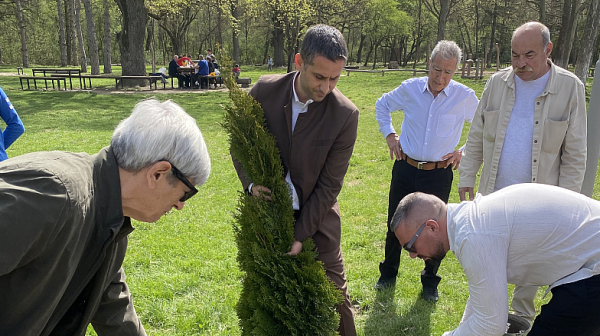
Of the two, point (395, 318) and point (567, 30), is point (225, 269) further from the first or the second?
point (567, 30)

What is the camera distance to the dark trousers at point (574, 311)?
222 cm

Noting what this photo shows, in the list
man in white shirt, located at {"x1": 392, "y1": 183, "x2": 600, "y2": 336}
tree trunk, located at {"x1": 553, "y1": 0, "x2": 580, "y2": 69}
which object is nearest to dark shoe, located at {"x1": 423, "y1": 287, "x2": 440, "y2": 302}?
man in white shirt, located at {"x1": 392, "y1": 183, "x2": 600, "y2": 336}

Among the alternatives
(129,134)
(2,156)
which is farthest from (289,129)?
(2,156)

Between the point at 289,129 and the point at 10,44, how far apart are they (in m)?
59.8

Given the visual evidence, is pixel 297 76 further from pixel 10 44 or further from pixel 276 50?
pixel 10 44

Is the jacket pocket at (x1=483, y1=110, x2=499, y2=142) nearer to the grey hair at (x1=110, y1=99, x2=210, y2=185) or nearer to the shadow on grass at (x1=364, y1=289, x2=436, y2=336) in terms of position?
the shadow on grass at (x1=364, y1=289, x2=436, y2=336)

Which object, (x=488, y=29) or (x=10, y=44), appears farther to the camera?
(x=488, y=29)

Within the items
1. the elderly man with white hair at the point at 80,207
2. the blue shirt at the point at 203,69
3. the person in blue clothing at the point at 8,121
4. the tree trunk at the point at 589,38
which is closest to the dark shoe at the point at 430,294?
the elderly man with white hair at the point at 80,207

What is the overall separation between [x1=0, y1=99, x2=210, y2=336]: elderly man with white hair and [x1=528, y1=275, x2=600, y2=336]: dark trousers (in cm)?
197

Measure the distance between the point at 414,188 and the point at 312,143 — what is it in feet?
6.91

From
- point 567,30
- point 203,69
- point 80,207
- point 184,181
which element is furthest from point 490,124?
point 567,30

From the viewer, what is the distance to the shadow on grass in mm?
4023

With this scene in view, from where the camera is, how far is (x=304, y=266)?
8.54 feet

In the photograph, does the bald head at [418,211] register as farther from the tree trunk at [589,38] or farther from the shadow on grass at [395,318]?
the tree trunk at [589,38]
